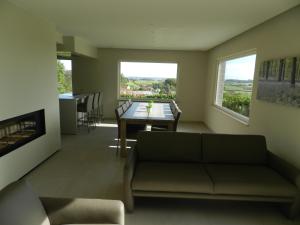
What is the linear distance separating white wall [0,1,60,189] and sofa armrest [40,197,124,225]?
1.44 metres

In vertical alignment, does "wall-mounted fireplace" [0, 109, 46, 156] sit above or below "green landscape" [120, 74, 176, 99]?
below

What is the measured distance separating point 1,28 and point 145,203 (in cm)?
262

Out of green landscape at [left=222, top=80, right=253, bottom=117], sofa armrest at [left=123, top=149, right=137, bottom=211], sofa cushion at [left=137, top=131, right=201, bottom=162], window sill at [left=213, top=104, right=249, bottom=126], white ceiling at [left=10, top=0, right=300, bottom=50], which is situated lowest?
sofa armrest at [left=123, top=149, right=137, bottom=211]

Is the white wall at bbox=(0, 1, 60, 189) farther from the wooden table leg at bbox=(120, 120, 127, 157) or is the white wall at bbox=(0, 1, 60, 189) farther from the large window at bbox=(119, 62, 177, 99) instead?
the large window at bbox=(119, 62, 177, 99)

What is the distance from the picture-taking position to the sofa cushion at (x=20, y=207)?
4.12 ft

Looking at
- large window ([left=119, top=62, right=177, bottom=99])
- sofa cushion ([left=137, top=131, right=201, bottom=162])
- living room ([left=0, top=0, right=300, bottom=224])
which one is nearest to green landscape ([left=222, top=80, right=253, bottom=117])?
living room ([left=0, top=0, right=300, bottom=224])

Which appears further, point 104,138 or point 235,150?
point 104,138

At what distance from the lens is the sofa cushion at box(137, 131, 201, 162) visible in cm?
273

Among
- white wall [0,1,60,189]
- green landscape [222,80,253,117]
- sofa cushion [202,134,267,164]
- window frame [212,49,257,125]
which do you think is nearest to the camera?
white wall [0,1,60,189]

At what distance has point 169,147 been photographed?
2.75 meters

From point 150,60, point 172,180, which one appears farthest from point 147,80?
point 172,180

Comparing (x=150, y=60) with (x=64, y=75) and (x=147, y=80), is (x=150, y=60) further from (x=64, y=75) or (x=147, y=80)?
(x=64, y=75)

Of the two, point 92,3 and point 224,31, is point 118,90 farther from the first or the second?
point 92,3

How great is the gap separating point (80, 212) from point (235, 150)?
1957mm
